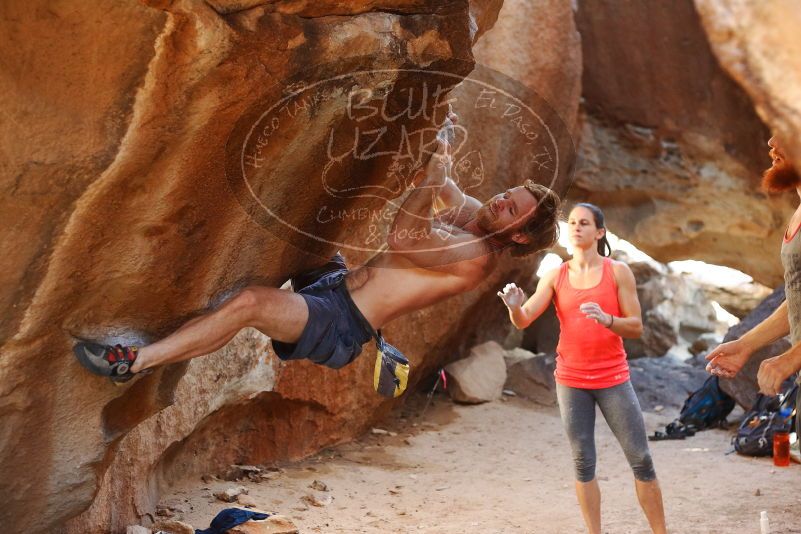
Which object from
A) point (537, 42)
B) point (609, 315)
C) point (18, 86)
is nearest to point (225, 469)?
point (609, 315)

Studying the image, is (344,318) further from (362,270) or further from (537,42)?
(537,42)

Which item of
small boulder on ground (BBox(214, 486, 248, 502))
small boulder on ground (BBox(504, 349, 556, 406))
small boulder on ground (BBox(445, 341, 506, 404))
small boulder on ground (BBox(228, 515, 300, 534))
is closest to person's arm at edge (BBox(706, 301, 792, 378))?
small boulder on ground (BBox(228, 515, 300, 534))

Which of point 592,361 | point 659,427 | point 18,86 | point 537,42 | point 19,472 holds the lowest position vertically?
point 659,427

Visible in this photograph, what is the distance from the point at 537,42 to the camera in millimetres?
8094

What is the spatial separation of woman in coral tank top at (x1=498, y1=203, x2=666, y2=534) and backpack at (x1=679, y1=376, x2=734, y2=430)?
375 cm

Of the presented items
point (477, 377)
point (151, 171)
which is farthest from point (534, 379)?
point (151, 171)

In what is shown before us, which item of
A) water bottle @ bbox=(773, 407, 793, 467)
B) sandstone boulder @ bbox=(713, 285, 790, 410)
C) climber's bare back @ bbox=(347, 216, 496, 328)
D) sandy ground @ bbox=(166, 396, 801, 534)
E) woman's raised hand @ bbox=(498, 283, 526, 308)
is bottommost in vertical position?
sandy ground @ bbox=(166, 396, 801, 534)

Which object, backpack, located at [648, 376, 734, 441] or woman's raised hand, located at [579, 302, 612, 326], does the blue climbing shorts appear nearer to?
woman's raised hand, located at [579, 302, 612, 326]

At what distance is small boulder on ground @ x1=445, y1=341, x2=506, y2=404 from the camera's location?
8344mm

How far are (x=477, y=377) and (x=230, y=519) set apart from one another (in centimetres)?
444

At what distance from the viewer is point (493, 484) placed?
633 cm

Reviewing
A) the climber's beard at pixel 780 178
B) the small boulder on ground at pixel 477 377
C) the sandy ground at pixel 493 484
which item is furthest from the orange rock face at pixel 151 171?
the small boulder on ground at pixel 477 377

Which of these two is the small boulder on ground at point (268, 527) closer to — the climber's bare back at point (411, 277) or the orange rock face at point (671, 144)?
the climber's bare back at point (411, 277)

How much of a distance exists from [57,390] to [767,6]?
10.5 ft
